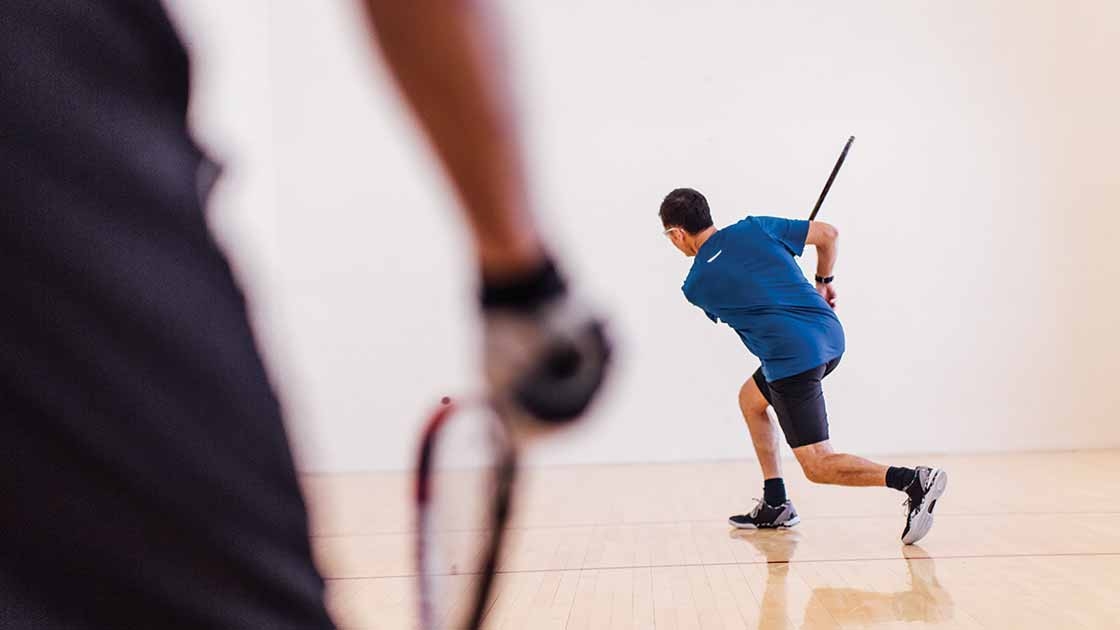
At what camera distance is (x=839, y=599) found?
8.71 ft

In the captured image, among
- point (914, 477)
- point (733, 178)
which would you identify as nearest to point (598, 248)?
point (733, 178)

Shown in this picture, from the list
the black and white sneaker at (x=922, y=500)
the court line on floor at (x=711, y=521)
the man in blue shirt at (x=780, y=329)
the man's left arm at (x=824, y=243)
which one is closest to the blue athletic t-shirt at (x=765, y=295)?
the man in blue shirt at (x=780, y=329)

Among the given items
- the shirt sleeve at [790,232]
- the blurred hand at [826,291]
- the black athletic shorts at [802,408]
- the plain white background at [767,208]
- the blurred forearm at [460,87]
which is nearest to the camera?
the blurred forearm at [460,87]

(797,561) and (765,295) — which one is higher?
(765,295)

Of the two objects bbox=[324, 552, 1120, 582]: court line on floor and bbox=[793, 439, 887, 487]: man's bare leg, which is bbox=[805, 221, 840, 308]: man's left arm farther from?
bbox=[324, 552, 1120, 582]: court line on floor

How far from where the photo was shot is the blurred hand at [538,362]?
48 cm

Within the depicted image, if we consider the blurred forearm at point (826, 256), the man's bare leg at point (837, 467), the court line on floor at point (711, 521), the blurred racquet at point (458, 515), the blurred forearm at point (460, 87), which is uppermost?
the blurred forearm at point (460, 87)

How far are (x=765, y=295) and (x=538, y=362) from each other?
126 inches

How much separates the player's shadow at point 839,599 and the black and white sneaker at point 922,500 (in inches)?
5.0

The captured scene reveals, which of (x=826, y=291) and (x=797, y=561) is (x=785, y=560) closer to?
(x=797, y=561)

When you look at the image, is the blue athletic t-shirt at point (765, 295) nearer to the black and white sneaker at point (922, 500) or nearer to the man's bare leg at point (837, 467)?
the man's bare leg at point (837, 467)

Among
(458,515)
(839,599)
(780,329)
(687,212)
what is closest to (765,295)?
(780,329)

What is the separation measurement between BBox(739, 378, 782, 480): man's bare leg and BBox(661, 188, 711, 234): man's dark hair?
0.51 metres

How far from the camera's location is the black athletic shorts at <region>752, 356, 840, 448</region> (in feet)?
11.6
